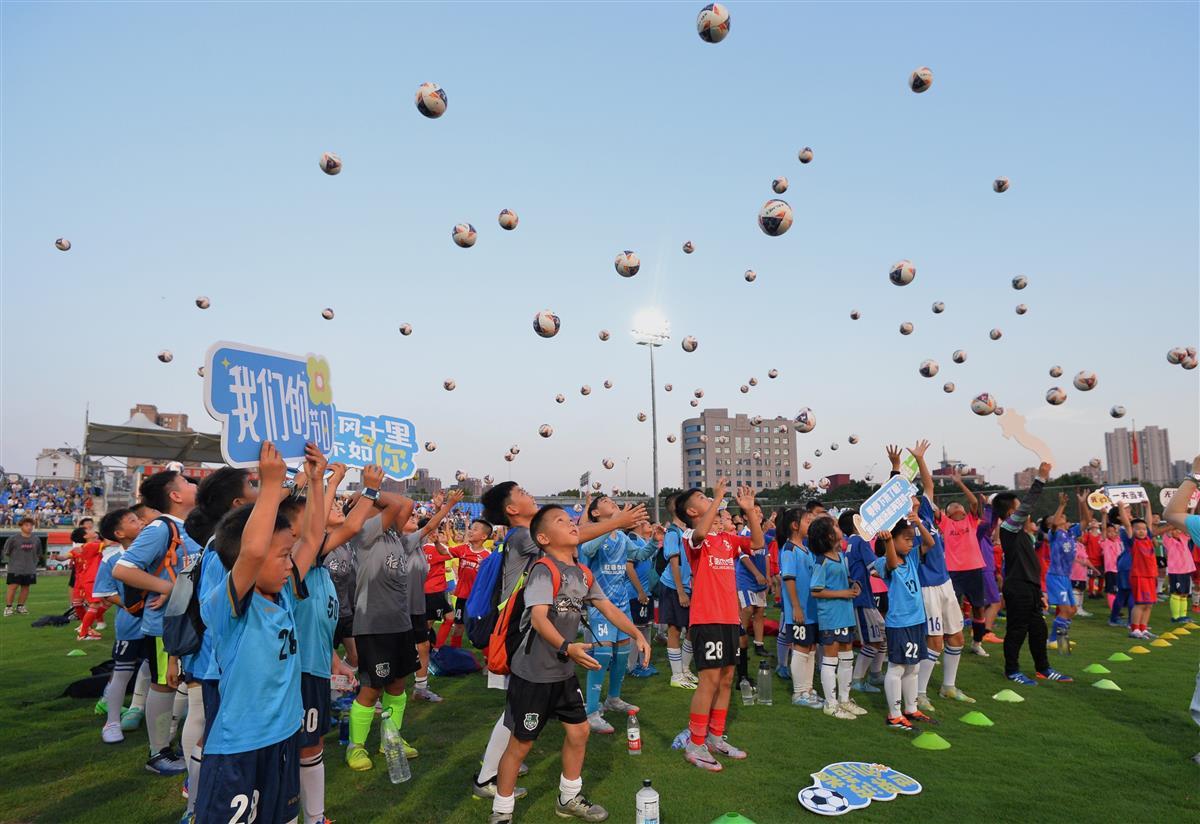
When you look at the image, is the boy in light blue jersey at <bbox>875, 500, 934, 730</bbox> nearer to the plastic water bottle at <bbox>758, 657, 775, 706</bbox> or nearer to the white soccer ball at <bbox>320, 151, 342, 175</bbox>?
the plastic water bottle at <bbox>758, 657, 775, 706</bbox>

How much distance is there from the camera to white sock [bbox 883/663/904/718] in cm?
671

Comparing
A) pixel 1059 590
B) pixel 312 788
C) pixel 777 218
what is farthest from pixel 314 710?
pixel 1059 590

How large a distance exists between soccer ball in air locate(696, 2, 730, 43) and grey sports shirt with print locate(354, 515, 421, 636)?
7.52 meters

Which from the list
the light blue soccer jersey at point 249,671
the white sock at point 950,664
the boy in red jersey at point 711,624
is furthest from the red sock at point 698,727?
the white sock at point 950,664

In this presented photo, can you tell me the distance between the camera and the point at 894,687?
22.1 feet

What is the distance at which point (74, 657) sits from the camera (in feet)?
34.7

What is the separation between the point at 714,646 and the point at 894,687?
2389 mm

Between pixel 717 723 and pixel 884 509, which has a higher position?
pixel 884 509

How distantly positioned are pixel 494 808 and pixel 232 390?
3046 millimetres

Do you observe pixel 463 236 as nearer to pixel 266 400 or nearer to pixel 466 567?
pixel 466 567

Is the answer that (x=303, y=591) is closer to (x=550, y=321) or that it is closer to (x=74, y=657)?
(x=550, y=321)

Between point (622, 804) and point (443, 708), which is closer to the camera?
point (622, 804)

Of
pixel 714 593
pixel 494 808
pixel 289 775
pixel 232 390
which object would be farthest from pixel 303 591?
pixel 714 593

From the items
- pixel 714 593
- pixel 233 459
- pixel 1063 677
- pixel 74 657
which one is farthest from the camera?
pixel 74 657
